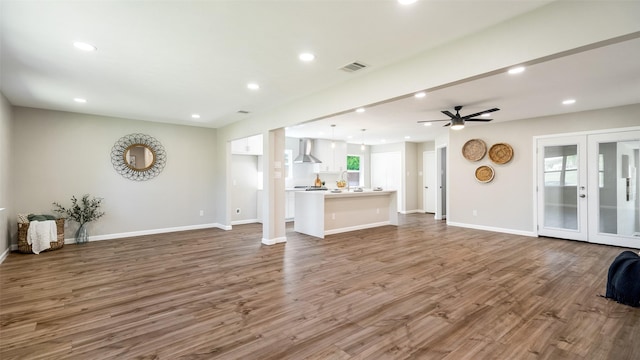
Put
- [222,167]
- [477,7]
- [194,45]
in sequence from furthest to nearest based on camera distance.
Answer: [222,167], [194,45], [477,7]

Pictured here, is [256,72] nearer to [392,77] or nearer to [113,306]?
[392,77]

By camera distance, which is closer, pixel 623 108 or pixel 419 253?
pixel 419 253

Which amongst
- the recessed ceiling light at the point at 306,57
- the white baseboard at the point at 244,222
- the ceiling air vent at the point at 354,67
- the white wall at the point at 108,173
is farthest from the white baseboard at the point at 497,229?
the white wall at the point at 108,173

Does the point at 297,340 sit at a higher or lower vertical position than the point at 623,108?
lower

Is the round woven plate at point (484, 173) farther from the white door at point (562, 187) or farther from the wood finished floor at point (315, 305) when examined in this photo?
the wood finished floor at point (315, 305)

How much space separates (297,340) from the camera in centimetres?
229

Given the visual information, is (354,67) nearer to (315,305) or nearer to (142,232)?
(315,305)

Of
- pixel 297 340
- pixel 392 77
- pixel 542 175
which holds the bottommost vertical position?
pixel 297 340

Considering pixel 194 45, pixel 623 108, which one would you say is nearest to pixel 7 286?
pixel 194 45

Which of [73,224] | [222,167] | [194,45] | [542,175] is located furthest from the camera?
[222,167]

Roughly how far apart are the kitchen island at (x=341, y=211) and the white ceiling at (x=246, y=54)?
2.28m

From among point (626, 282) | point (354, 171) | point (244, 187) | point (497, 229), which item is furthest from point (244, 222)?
point (626, 282)

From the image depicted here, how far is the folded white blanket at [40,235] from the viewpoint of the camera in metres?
4.85

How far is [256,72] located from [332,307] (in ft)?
9.16
